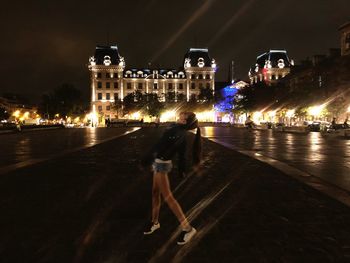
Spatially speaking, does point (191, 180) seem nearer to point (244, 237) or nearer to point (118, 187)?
point (118, 187)

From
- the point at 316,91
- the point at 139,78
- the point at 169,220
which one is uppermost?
the point at 139,78

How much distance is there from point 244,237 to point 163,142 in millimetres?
1827

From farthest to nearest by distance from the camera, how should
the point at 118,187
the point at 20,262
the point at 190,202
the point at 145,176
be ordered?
the point at 145,176 → the point at 118,187 → the point at 190,202 → the point at 20,262

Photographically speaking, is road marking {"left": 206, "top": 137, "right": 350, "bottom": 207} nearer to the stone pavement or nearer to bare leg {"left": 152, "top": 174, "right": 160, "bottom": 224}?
the stone pavement

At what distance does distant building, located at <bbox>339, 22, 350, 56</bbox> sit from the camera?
65.2 meters

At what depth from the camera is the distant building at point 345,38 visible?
65.2 metres

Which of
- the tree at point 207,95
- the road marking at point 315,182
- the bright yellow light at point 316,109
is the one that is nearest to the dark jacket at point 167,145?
the road marking at point 315,182

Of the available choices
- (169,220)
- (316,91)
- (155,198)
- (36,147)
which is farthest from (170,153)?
(316,91)

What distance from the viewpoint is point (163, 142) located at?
6.12 metres

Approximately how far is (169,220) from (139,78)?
136237 mm

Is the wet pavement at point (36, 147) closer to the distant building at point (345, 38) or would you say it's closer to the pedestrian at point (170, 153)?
the pedestrian at point (170, 153)

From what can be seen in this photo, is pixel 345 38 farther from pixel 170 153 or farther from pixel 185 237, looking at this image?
pixel 185 237

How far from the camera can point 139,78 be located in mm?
141750

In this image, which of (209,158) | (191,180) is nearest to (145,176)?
(191,180)
